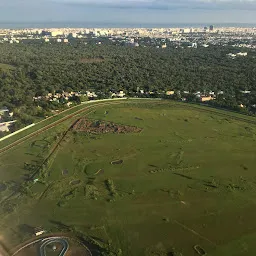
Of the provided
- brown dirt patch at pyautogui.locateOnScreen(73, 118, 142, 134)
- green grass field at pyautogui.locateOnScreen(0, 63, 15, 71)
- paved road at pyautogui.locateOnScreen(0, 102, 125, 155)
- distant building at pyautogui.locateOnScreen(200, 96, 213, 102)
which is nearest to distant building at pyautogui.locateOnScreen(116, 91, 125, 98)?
paved road at pyautogui.locateOnScreen(0, 102, 125, 155)

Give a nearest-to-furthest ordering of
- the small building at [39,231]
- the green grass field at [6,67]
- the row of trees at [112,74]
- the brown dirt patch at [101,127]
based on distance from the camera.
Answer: the small building at [39,231] → the brown dirt patch at [101,127] → the row of trees at [112,74] → the green grass field at [6,67]

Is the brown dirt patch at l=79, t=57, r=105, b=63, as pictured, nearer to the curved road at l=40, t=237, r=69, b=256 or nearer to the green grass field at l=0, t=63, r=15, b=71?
the green grass field at l=0, t=63, r=15, b=71

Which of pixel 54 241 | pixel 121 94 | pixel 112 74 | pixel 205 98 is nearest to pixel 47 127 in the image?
pixel 121 94

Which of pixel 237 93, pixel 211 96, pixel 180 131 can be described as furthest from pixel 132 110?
pixel 237 93

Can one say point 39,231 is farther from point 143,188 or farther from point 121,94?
point 121,94

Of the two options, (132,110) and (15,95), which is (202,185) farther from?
(15,95)

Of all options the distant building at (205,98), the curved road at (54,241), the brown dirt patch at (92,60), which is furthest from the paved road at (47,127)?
the brown dirt patch at (92,60)

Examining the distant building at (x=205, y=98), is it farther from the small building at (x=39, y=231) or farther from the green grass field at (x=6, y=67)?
the green grass field at (x=6, y=67)
